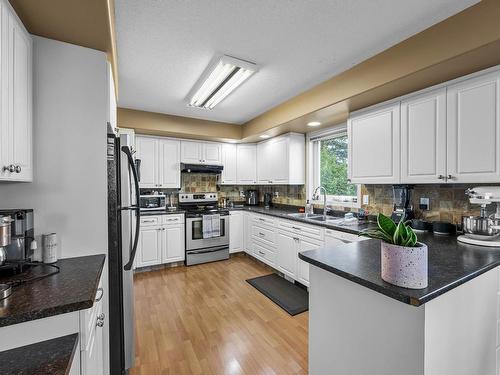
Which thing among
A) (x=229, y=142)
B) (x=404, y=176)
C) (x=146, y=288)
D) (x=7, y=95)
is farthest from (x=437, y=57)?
(x=146, y=288)

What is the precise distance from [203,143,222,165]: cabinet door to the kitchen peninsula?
3.16 metres

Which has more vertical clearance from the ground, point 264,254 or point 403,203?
point 403,203

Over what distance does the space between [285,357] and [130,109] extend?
353 cm

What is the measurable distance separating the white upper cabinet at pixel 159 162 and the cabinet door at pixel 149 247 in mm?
743

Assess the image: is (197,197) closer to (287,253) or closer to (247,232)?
(247,232)

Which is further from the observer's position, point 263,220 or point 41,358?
point 263,220

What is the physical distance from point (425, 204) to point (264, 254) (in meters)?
2.23

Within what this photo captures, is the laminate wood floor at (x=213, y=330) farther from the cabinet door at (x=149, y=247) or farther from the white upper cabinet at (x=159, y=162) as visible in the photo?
the white upper cabinet at (x=159, y=162)

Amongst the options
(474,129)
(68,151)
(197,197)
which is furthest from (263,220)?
(68,151)

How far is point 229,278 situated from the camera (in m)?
3.29

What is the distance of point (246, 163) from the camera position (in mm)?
4590

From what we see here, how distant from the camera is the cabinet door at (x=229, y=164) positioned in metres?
4.45

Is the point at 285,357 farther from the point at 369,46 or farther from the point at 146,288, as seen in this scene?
the point at 369,46

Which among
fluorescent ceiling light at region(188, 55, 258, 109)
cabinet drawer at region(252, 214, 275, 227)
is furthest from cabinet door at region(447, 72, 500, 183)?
cabinet drawer at region(252, 214, 275, 227)
